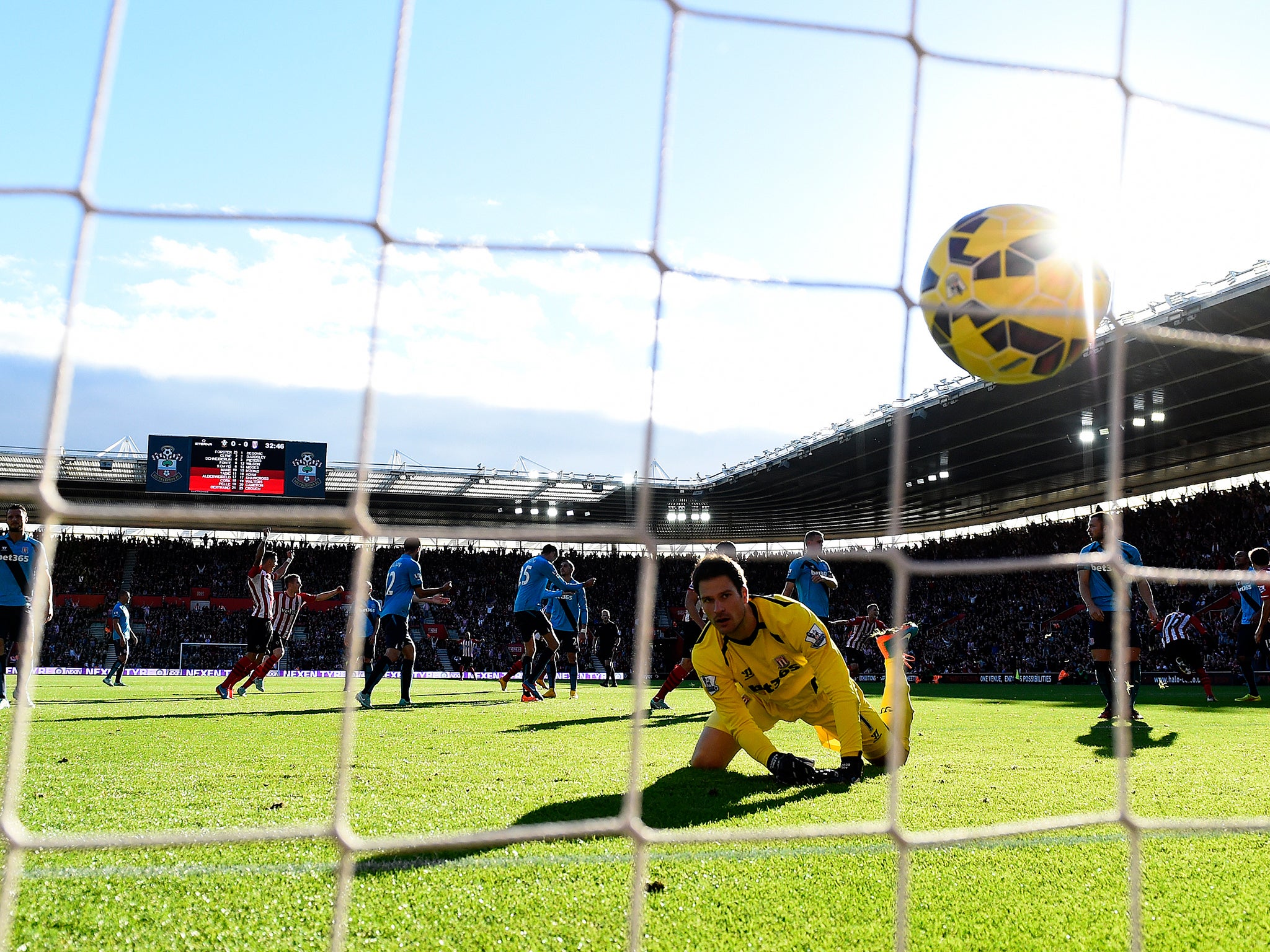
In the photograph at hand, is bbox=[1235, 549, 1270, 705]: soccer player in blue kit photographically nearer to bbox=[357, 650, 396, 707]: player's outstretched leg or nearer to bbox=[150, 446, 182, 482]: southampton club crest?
bbox=[357, 650, 396, 707]: player's outstretched leg

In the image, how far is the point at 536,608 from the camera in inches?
324

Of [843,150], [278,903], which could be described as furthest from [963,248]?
[278,903]

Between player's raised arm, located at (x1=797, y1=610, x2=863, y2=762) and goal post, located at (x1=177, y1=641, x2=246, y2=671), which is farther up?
player's raised arm, located at (x1=797, y1=610, x2=863, y2=762)

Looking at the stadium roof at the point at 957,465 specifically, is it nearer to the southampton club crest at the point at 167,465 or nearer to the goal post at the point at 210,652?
the southampton club crest at the point at 167,465

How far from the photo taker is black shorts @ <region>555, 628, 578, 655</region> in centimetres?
998

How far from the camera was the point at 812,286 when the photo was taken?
295 centimetres

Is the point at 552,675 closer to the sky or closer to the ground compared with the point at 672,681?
closer to the ground

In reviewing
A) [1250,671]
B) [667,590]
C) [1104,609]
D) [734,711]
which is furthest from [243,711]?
[667,590]

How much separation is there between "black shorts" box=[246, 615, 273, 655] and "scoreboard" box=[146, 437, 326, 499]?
13113mm

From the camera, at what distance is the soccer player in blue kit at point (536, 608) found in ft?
26.6

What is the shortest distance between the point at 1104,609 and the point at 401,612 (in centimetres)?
522

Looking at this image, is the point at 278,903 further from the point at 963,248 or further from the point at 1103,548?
the point at 1103,548

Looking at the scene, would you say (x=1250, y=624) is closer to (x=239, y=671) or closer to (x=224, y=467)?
(x=239, y=671)

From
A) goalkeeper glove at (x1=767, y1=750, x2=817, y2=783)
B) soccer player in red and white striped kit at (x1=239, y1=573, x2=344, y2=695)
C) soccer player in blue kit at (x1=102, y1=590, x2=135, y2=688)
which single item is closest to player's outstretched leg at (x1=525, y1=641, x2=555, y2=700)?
soccer player in red and white striped kit at (x1=239, y1=573, x2=344, y2=695)
